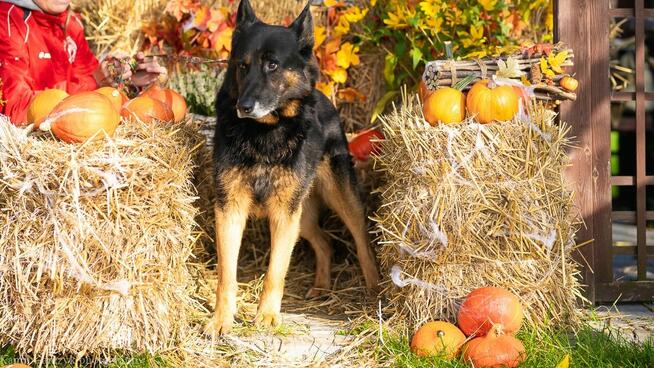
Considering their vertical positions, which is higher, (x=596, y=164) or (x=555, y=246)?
(x=596, y=164)

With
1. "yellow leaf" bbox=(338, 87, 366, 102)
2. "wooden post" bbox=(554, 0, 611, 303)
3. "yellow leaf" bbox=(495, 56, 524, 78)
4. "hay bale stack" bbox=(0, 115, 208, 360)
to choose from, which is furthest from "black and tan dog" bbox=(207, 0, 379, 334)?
"wooden post" bbox=(554, 0, 611, 303)

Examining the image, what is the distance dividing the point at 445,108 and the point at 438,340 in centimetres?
126

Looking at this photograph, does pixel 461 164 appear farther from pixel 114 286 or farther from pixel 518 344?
pixel 114 286

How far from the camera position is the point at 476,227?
12.4 feet

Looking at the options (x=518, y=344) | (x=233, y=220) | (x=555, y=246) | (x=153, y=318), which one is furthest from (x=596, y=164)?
(x=153, y=318)

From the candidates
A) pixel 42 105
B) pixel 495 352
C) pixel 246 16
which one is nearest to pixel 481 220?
pixel 495 352

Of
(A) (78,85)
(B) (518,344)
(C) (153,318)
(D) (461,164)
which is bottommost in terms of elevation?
(B) (518,344)

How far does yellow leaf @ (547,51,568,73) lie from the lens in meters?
4.09

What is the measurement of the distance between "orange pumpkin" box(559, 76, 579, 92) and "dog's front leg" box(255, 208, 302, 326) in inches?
66.7

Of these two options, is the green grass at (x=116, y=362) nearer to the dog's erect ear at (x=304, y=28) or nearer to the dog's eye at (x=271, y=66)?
the dog's eye at (x=271, y=66)

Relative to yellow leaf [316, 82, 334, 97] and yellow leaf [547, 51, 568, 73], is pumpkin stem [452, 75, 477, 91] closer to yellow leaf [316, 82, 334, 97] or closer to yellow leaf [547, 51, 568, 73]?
yellow leaf [547, 51, 568, 73]

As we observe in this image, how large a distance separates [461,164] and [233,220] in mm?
1291

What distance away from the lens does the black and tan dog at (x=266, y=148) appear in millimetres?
3912

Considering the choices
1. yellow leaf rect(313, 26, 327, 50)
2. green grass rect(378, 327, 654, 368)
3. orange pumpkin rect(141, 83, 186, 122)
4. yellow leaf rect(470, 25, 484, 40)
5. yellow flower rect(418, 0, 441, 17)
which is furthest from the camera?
yellow leaf rect(313, 26, 327, 50)
